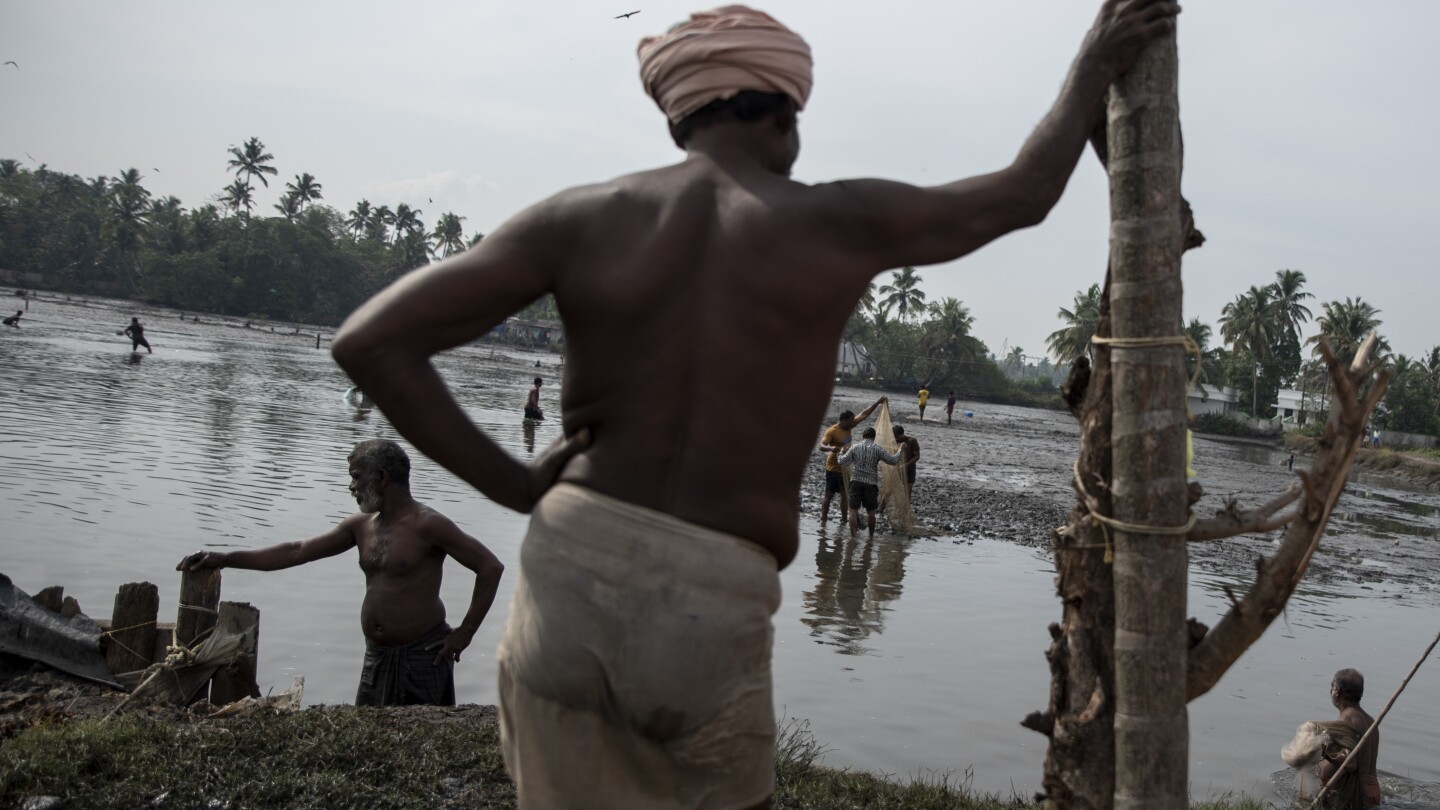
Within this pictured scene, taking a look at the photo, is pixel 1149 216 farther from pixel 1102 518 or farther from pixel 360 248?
pixel 360 248

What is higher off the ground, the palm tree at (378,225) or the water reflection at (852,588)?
the palm tree at (378,225)

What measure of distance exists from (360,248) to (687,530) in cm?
10600

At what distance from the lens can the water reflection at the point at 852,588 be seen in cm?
990

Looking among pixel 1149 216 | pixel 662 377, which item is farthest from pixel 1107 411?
pixel 662 377

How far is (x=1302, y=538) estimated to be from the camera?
247cm

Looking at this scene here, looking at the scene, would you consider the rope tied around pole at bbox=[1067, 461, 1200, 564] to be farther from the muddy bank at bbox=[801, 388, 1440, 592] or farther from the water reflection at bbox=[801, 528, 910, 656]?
the water reflection at bbox=[801, 528, 910, 656]

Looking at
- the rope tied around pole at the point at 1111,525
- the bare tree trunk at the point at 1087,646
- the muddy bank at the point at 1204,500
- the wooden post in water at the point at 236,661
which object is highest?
the rope tied around pole at the point at 1111,525

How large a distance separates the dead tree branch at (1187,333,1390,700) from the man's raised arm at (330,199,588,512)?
149 centimetres

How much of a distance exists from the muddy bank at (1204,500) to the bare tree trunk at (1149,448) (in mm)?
5149

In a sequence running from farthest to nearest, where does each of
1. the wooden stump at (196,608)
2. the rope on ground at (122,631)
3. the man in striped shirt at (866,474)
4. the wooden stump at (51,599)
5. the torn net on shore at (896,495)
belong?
the torn net on shore at (896,495) < the man in striped shirt at (866,474) < the wooden stump at (51,599) < the rope on ground at (122,631) < the wooden stump at (196,608)

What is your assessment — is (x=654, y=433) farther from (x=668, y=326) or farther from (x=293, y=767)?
(x=293, y=767)

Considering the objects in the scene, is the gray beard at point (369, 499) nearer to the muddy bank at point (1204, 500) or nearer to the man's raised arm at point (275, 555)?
the man's raised arm at point (275, 555)

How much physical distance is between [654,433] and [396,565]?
164 inches

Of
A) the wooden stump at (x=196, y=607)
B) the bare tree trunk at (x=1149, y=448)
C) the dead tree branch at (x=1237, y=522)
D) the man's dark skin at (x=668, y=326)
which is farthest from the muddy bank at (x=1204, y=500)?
the man's dark skin at (x=668, y=326)
